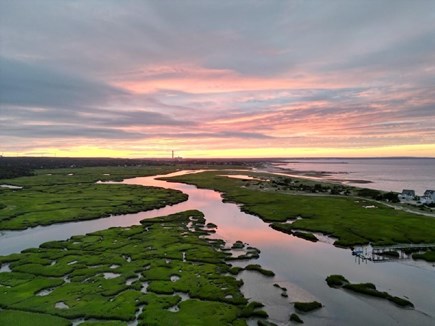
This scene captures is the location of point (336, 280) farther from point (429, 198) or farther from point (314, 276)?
point (429, 198)

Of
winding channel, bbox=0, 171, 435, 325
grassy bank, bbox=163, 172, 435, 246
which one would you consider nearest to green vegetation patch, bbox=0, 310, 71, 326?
winding channel, bbox=0, 171, 435, 325

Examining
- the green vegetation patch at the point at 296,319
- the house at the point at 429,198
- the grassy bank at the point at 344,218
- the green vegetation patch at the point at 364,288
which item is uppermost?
the house at the point at 429,198

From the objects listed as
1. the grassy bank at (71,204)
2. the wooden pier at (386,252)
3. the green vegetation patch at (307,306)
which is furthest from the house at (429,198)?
the green vegetation patch at (307,306)

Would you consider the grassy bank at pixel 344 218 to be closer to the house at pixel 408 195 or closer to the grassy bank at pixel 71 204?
the house at pixel 408 195

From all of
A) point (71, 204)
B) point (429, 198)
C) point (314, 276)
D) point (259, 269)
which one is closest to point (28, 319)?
point (259, 269)

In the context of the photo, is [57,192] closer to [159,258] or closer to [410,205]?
[159,258]

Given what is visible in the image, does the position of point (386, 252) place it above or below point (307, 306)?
above
